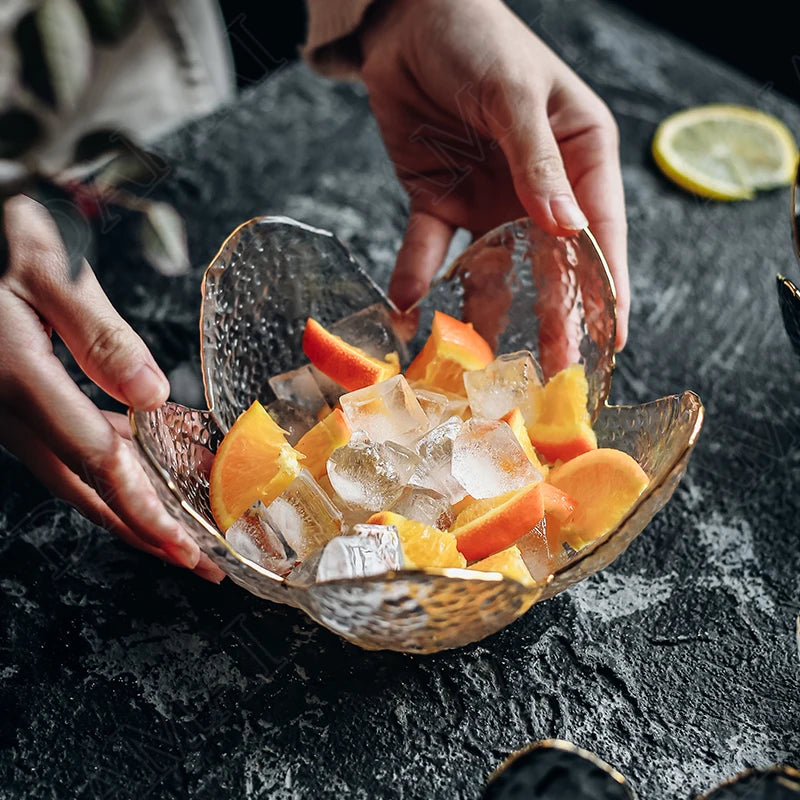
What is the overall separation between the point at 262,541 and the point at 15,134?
18.1 inches

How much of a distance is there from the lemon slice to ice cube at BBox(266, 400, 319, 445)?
86cm

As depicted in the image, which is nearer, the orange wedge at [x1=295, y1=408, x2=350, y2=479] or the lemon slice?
the orange wedge at [x1=295, y1=408, x2=350, y2=479]

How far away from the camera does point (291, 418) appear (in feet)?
3.29

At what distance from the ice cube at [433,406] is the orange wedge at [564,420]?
10 centimetres

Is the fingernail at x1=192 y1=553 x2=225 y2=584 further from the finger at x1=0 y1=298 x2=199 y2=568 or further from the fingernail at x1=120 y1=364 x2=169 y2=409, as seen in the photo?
the fingernail at x1=120 y1=364 x2=169 y2=409

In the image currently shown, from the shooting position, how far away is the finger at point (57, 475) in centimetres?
89

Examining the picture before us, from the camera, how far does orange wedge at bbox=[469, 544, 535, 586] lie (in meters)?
0.78

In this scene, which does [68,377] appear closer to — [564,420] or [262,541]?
[262,541]

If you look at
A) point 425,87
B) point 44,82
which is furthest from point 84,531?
point 425,87

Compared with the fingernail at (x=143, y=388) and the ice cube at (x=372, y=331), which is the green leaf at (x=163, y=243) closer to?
the ice cube at (x=372, y=331)

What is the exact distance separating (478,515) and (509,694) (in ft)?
0.66

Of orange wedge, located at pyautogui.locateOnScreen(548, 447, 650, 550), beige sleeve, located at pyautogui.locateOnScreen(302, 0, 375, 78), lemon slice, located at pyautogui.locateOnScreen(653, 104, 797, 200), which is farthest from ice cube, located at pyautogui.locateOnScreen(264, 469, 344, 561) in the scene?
lemon slice, located at pyautogui.locateOnScreen(653, 104, 797, 200)

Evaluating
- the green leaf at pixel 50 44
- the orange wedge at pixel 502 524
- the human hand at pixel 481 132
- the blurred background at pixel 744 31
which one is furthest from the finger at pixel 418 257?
the blurred background at pixel 744 31

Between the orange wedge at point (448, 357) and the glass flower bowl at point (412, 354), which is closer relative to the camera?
the glass flower bowl at point (412, 354)
